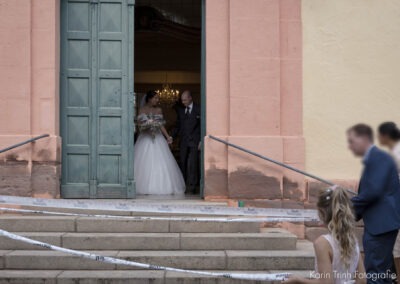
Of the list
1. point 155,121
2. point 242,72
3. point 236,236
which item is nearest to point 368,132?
point 236,236

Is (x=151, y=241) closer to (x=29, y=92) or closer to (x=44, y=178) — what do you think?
(x=44, y=178)

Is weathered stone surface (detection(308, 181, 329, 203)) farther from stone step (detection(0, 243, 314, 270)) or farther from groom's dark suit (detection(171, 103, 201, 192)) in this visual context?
groom's dark suit (detection(171, 103, 201, 192))

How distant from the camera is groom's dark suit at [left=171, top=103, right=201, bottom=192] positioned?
898cm

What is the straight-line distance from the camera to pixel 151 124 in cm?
923

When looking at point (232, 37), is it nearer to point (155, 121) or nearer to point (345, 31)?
point (345, 31)

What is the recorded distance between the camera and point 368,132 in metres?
3.91

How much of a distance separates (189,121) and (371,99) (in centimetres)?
313

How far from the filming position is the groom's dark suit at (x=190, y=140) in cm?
898

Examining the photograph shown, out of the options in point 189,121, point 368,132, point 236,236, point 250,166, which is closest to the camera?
point 368,132

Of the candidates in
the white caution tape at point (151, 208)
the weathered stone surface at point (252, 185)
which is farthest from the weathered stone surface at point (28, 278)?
the weathered stone surface at point (252, 185)

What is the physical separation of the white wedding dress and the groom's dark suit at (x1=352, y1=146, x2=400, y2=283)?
5.15 meters

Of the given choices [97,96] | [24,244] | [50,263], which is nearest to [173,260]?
[50,263]

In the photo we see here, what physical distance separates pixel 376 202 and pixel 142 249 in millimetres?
3137

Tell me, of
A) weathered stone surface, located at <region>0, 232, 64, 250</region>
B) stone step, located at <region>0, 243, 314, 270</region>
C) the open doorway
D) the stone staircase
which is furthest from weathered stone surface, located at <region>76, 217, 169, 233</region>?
the open doorway
